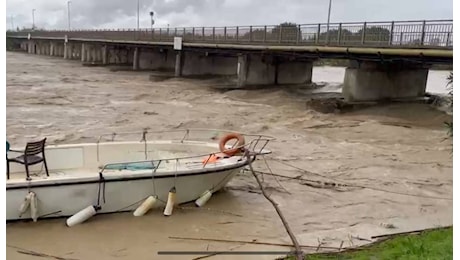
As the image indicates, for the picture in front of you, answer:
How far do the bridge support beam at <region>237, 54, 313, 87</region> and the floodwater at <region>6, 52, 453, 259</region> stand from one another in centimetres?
710

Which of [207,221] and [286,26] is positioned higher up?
[286,26]

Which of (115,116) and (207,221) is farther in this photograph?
(115,116)

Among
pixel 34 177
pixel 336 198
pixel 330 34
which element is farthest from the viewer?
pixel 330 34

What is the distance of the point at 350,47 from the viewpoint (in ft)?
90.3

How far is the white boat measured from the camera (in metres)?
10.0

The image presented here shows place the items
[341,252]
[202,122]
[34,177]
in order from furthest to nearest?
[202,122]
[34,177]
[341,252]

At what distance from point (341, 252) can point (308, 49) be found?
23828 mm

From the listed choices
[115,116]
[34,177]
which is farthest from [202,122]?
[34,177]

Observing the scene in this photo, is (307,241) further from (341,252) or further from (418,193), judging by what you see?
(418,193)

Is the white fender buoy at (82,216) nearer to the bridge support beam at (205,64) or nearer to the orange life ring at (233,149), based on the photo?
the orange life ring at (233,149)

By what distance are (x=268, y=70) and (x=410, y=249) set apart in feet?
116

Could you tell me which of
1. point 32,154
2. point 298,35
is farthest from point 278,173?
point 298,35

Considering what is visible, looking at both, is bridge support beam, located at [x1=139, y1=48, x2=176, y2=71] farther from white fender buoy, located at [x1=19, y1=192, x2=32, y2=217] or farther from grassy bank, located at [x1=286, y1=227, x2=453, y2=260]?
grassy bank, located at [x1=286, y1=227, x2=453, y2=260]

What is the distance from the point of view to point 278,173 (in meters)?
14.6
